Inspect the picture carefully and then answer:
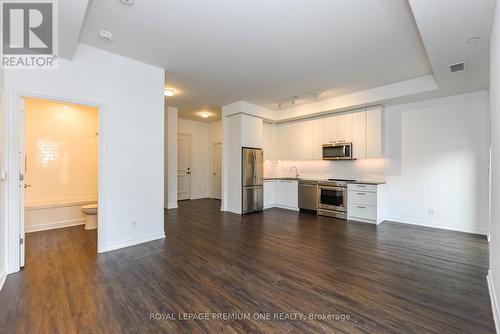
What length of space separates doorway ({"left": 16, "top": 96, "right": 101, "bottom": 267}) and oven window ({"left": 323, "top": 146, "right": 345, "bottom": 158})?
17.1 feet

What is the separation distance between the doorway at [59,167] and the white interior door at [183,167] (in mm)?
3006

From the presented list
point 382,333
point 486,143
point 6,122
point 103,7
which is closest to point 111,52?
point 103,7

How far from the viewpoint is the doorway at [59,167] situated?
430 centimetres

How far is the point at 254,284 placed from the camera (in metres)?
2.38

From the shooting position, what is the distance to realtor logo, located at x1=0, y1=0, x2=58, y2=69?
2105 mm

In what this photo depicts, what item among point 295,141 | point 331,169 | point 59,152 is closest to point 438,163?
point 331,169

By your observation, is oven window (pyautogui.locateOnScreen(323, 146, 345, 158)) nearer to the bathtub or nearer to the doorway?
the doorway

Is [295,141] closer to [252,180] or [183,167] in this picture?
[252,180]

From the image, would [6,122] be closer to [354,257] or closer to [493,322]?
[354,257]

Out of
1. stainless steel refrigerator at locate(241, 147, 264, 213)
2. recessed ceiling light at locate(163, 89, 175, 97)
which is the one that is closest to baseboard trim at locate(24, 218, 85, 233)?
recessed ceiling light at locate(163, 89, 175, 97)

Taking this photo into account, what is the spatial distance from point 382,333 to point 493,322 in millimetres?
968

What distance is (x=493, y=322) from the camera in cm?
180

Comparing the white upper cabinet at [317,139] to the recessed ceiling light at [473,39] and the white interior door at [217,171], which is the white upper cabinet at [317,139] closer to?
the recessed ceiling light at [473,39]

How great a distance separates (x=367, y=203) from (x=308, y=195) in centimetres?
146
